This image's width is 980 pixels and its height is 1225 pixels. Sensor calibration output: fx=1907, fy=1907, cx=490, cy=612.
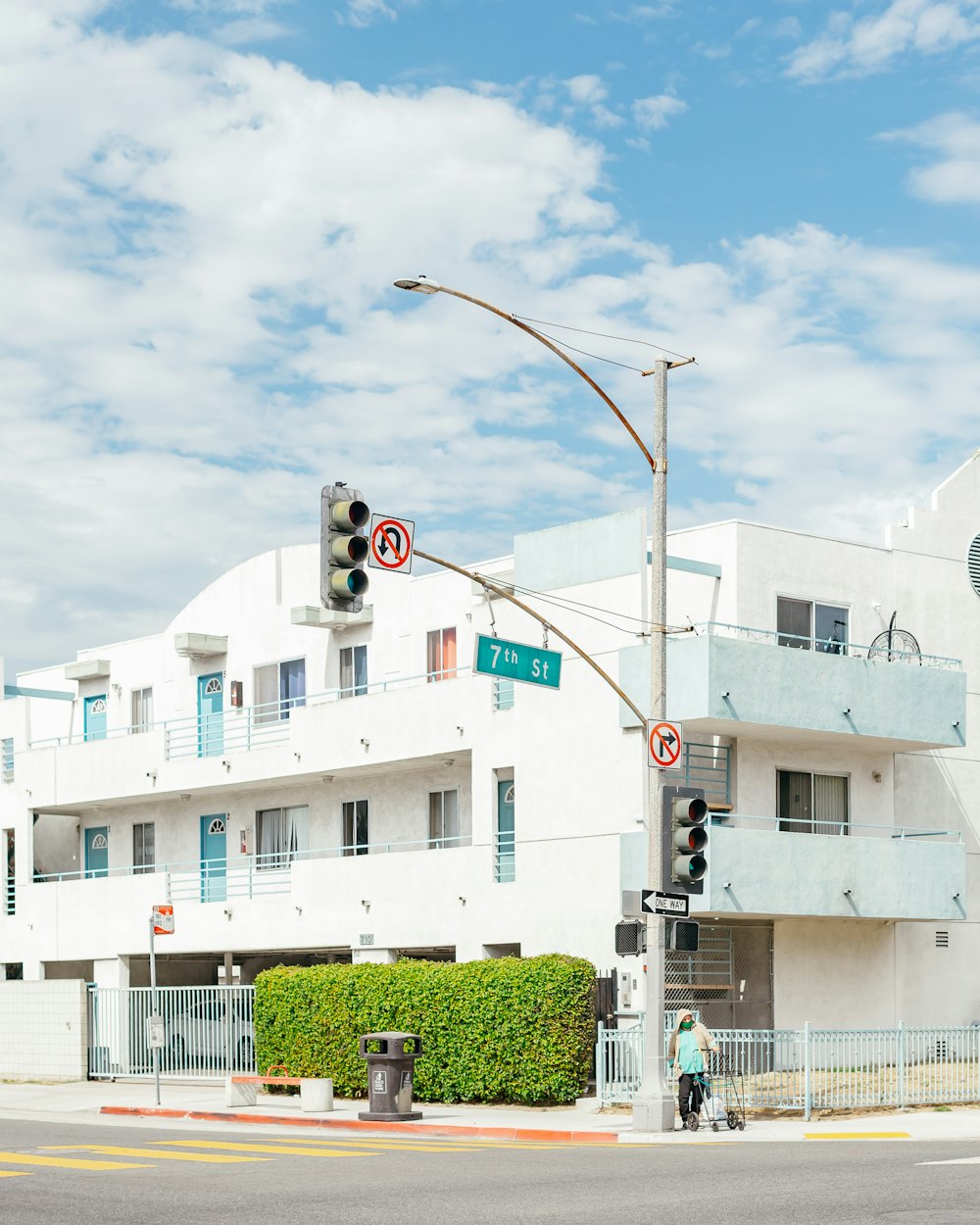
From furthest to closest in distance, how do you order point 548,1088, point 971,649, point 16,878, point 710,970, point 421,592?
1. point 16,878
2. point 421,592
3. point 971,649
4. point 710,970
5. point 548,1088

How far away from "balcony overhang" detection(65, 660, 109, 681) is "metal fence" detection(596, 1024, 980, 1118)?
941 inches

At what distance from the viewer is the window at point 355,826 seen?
40.2 m

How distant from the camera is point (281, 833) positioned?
42344 mm

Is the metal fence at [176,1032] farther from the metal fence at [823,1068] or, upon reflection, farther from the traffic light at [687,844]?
the traffic light at [687,844]

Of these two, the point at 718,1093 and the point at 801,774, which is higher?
the point at 801,774

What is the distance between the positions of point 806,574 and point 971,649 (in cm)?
466

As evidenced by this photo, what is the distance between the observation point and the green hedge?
92.7ft

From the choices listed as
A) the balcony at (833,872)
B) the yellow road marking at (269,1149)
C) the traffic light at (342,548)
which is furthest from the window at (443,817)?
the traffic light at (342,548)

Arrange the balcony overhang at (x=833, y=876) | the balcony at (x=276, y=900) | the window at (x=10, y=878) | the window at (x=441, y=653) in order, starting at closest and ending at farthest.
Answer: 1. the balcony overhang at (x=833, y=876)
2. the balcony at (x=276, y=900)
3. the window at (x=441, y=653)
4. the window at (x=10, y=878)

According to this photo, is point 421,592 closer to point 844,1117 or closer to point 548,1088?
point 548,1088

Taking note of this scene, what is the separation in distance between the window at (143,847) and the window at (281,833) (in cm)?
419

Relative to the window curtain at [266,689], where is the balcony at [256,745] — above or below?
below

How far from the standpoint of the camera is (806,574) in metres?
34.2

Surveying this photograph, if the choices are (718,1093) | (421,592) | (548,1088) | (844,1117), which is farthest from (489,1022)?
(421,592)
